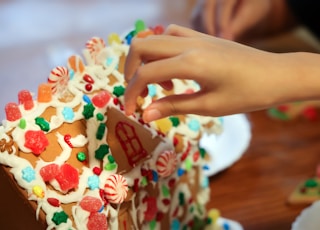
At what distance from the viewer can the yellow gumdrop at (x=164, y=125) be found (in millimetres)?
722

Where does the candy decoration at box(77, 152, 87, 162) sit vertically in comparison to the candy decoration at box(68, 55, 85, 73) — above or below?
below

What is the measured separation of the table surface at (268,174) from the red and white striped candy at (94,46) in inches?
12.8

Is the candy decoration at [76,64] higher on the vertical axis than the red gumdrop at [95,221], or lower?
higher

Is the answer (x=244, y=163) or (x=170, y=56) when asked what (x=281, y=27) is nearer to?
(x=244, y=163)

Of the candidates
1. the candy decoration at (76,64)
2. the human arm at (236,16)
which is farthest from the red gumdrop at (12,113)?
the human arm at (236,16)

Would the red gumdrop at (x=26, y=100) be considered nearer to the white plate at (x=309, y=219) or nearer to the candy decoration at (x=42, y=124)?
the candy decoration at (x=42, y=124)

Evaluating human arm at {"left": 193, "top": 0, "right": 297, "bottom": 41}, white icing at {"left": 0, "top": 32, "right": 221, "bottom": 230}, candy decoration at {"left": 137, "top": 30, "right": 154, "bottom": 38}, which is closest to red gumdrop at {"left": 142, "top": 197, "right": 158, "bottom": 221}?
white icing at {"left": 0, "top": 32, "right": 221, "bottom": 230}

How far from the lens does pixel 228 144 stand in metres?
1.00

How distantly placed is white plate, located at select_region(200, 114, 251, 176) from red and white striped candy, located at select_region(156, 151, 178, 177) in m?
0.24

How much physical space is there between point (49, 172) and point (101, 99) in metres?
0.12

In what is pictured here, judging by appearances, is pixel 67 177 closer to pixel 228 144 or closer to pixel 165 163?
pixel 165 163

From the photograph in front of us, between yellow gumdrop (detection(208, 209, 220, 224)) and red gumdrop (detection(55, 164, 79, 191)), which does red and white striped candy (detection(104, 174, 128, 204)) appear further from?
yellow gumdrop (detection(208, 209, 220, 224))

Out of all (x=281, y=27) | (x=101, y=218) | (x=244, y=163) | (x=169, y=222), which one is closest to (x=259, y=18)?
(x=281, y=27)

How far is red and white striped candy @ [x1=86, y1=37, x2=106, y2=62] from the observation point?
0.73 m
